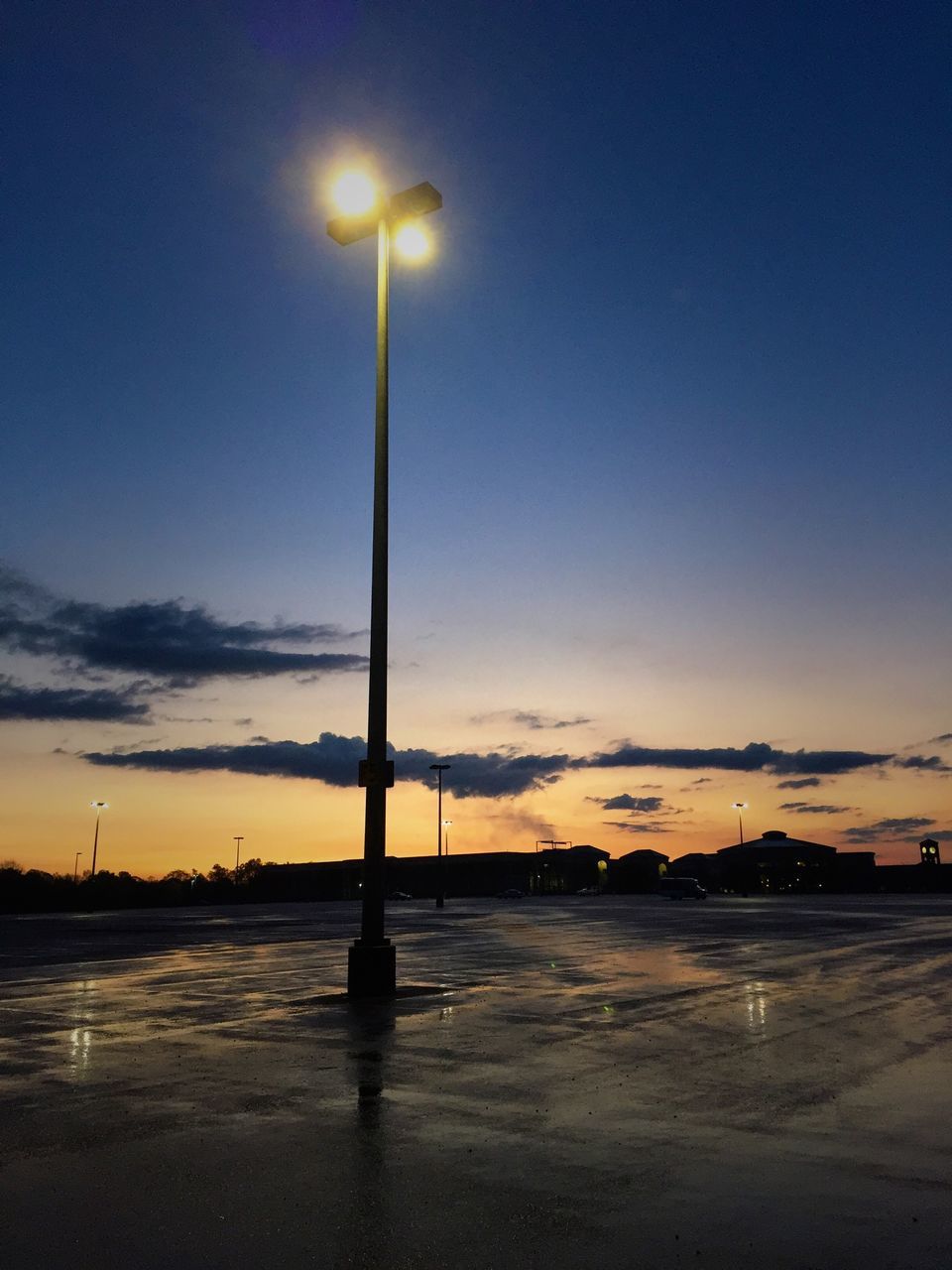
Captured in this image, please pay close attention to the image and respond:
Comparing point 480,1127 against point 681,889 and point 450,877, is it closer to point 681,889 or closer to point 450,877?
point 681,889

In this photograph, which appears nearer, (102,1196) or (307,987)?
(102,1196)

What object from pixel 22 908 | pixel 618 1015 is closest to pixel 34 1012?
pixel 618 1015

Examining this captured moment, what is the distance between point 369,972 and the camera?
14.3 metres

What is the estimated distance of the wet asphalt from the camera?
4.83 metres

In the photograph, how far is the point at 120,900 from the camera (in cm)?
9569

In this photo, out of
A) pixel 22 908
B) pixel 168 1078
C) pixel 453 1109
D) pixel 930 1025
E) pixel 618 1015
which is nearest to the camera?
pixel 453 1109

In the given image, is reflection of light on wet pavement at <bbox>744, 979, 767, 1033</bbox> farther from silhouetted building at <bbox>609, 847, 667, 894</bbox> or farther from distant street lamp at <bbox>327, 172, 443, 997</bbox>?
silhouetted building at <bbox>609, 847, 667, 894</bbox>

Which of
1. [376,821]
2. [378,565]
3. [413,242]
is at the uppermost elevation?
[413,242]

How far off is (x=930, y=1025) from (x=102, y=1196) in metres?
9.61

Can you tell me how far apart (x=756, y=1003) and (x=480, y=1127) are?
7.83 metres

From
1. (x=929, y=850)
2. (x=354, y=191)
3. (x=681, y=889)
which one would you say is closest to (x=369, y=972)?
(x=354, y=191)

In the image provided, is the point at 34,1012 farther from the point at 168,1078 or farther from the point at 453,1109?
the point at 453,1109

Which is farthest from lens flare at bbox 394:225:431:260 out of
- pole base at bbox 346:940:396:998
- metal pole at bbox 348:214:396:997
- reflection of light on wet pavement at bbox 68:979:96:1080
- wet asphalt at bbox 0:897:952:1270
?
reflection of light on wet pavement at bbox 68:979:96:1080

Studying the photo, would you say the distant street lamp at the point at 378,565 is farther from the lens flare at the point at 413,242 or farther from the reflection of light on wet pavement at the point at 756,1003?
the reflection of light on wet pavement at the point at 756,1003
